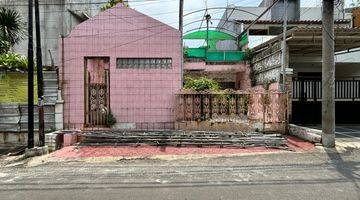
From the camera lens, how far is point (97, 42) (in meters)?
14.1

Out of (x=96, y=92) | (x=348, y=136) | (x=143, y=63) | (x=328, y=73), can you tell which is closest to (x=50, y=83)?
(x=96, y=92)

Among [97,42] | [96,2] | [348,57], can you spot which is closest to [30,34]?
[97,42]

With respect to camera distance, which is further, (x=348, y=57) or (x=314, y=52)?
(x=348, y=57)

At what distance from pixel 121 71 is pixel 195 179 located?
729cm

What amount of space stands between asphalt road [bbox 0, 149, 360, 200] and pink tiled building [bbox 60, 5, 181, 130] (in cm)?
418

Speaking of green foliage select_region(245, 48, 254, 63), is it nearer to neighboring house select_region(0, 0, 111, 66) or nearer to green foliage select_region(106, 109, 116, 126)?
neighboring house select_region(0, 0, 111, 66)

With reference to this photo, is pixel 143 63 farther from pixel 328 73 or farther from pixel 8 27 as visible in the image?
pixel 328 73

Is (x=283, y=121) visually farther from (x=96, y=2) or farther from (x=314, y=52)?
(x=96, y=2)

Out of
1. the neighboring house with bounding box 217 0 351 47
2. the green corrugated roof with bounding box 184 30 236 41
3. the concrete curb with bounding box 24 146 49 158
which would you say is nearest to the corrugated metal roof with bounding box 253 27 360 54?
the neighboring house with bounding box 217 0 351 47

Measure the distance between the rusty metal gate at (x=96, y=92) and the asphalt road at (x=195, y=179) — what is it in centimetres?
419

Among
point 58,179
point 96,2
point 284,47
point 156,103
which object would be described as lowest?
point 58,179

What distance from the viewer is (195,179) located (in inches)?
308

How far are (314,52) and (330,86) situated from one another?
6.91 metres

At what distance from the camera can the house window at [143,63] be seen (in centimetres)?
1416
